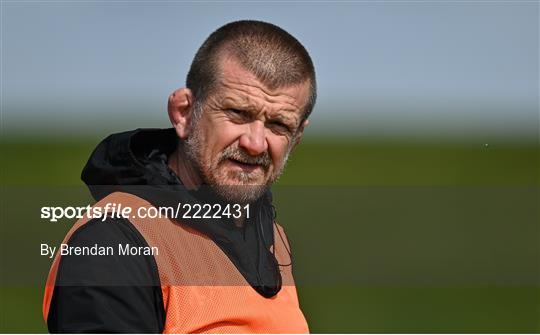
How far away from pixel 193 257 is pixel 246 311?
221 millimetres

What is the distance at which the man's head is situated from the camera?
96.8 inches

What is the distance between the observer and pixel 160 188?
7.84 feet

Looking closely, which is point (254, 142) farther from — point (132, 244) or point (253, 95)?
point (132, 244)

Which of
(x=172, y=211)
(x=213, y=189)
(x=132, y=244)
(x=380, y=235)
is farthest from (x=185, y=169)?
(x=380, y=235)

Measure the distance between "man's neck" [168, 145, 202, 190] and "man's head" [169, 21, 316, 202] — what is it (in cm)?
3

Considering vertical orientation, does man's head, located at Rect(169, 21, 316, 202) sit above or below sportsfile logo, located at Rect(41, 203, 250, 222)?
above

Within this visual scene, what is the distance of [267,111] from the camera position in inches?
96.6

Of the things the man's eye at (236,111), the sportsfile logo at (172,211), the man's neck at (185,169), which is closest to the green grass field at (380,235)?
the man's neck at (185,169)

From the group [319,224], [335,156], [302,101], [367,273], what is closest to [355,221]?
[319,224]

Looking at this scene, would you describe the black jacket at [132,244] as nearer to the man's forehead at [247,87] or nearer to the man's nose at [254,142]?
the man's nose at [254,142]

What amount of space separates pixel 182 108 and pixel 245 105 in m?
0.25

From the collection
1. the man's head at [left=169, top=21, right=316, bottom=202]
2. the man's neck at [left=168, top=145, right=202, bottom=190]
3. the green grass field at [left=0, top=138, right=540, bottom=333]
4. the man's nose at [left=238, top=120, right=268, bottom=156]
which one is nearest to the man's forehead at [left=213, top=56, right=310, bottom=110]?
the man's head at [left=169, top=21, right=316, bottom=202]

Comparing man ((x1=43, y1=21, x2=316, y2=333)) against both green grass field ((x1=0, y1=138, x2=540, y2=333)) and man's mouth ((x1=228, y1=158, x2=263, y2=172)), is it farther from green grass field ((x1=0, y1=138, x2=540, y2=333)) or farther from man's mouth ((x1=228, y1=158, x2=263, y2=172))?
green grass field ((x1=0, y1=138, x2=540, y2=333))

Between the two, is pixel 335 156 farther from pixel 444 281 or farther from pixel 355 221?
pixel 444 281
